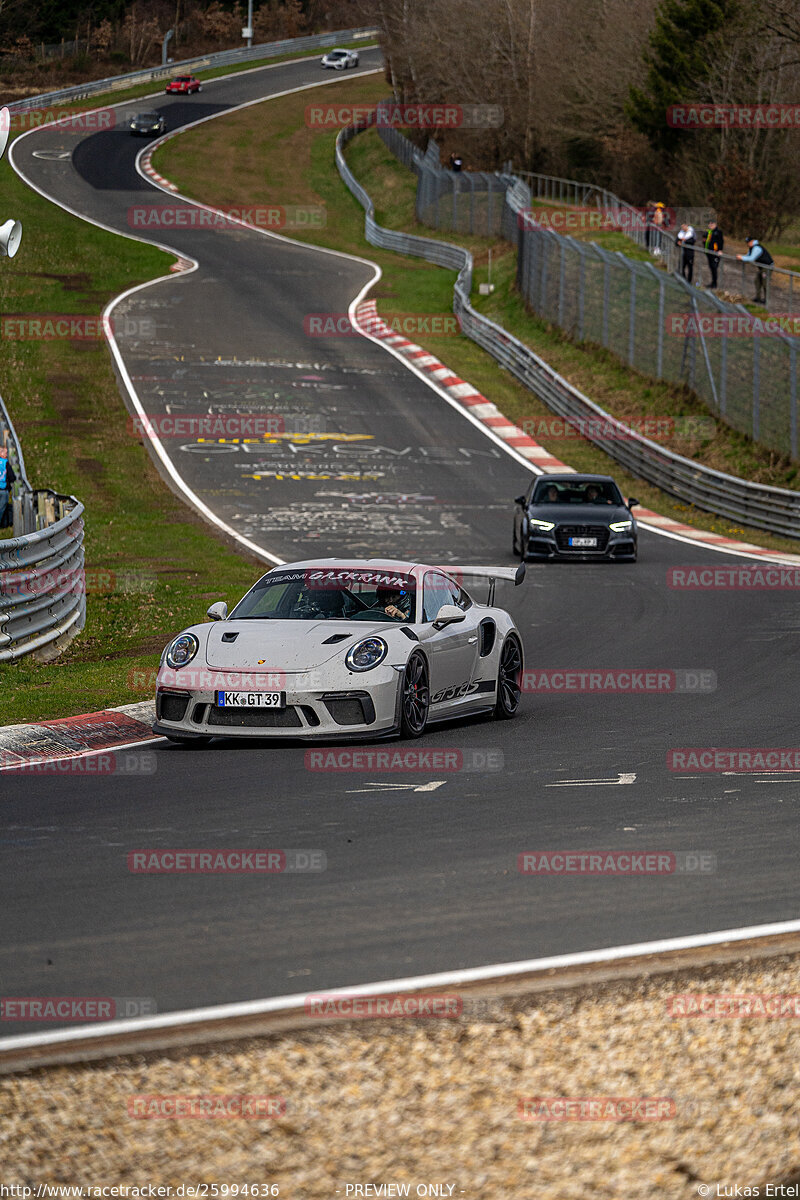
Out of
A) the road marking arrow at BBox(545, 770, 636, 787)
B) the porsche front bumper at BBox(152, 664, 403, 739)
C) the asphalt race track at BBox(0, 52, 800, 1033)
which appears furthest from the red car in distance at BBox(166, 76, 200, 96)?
the road marking arrow at BBox(545, 770, 636, 787)

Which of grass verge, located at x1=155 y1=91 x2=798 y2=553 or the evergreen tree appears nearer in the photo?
grass verge, located at x1=155 y1=91 x2=798 y2=553

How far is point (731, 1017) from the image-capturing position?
543 cm

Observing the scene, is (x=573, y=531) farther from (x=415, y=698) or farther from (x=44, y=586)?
(x=415, y=698)

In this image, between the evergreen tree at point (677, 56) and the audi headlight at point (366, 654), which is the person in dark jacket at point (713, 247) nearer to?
the evergreen tree at point (677, 56)

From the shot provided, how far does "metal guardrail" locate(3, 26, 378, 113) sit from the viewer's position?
292 feet

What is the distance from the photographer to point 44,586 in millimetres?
16031

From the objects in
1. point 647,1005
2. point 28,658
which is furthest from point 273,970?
point 28,658

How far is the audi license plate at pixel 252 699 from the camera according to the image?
11.1 metres

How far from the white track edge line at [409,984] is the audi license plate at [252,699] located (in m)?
5.16

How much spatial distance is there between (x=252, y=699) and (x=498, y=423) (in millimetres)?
27856

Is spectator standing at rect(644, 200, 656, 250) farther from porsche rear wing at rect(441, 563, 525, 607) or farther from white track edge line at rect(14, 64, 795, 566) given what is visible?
porsche rear wing at rect(441, 563, 525, 607)

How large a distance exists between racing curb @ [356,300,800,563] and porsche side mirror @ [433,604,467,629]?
1402 cm

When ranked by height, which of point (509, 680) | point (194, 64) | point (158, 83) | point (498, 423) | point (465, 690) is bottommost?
point (498, 423)

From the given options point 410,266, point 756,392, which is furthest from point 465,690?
point 410,266
